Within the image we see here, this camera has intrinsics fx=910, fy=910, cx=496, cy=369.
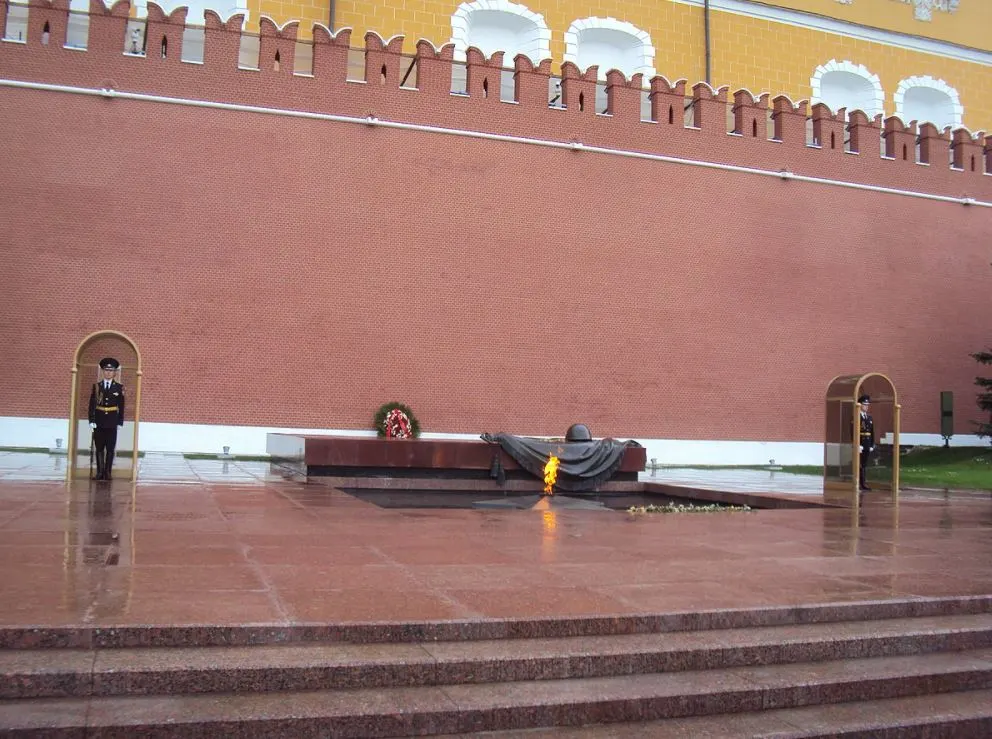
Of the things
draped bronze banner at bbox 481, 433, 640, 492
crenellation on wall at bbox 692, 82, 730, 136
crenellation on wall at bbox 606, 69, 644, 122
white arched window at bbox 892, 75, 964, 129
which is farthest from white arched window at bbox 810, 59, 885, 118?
draped bronze banner at bbox 481, 433, 640, 492

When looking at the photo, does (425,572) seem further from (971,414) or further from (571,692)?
(971,414)

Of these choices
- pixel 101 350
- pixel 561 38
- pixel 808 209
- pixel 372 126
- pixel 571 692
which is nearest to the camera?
pixel 571 692

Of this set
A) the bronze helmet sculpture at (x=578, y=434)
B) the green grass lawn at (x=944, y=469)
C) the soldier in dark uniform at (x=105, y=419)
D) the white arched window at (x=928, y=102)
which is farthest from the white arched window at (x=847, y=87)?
the soldier in dark uniform at (x=105, y=419)

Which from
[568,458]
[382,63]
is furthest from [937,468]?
[382,63]

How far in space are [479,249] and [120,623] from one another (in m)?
10.9

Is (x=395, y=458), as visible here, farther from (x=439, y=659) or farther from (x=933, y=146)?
(x=933, y=146)

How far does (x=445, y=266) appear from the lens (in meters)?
13.2

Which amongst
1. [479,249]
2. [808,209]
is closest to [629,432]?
[479,249]

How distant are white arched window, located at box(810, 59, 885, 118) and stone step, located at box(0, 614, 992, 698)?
1651 cm

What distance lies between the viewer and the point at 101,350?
8688 millimetres

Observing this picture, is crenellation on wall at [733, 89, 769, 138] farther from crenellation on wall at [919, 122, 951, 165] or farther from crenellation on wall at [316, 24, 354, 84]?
crenellation on wall at [316, 24, 354, 84]

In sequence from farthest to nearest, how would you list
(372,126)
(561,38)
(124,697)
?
(561,38), (372,126), (124,697)

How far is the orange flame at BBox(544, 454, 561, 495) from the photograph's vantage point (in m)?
9.34

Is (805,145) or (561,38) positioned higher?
(561,38)
